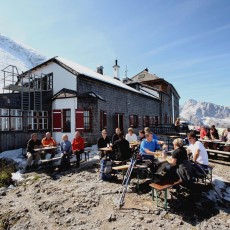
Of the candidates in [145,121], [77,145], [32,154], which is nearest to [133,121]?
[145,121]

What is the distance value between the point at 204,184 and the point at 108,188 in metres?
3.09

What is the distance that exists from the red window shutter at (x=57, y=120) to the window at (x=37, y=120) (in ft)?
2.01

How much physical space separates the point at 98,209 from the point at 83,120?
413 inches

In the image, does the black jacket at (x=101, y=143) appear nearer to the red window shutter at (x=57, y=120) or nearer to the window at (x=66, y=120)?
the window at (x=66, y=120)

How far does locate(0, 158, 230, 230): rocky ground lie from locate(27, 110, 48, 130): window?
8.14 meters

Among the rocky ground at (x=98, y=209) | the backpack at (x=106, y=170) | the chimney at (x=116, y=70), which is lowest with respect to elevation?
the rocky ground at (x=98, y=209)

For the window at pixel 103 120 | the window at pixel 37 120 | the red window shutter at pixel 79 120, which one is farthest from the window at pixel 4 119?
the window at pixel 103 120

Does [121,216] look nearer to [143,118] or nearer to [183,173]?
[183,173]

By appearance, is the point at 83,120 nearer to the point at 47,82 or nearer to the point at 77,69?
the point at 77,69

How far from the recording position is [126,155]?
792 cm

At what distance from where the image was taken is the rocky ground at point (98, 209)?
4.88 m

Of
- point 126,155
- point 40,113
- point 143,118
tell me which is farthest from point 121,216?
point 143,118

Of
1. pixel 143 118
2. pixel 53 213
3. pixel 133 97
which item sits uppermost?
pixel 133 97

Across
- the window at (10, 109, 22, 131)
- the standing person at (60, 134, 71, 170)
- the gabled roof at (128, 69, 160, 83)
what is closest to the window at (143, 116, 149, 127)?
the gabled roof at (128, 69, 160, 83)
